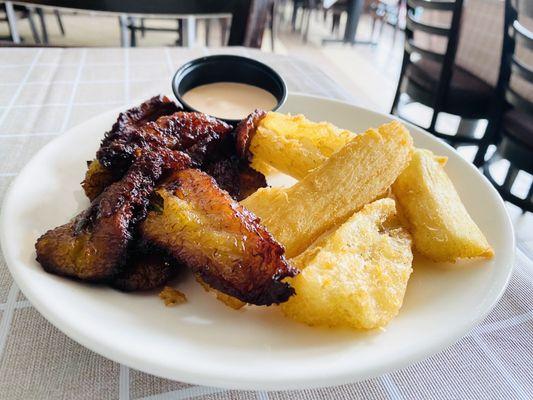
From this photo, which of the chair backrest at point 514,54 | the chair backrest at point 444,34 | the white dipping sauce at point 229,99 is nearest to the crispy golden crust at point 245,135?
the white dipping sauce at point 229,99

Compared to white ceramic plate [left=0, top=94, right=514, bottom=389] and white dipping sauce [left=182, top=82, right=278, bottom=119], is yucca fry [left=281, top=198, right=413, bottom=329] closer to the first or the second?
white ceramic plate [left=0, top=94, right=514, bottom=389]

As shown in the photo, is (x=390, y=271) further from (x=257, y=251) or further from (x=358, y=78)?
(x=358, y=78)

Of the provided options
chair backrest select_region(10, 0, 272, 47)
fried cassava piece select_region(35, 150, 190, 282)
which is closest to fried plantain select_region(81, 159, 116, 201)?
fried cassava piece select_region(35, 150, 190, 282)

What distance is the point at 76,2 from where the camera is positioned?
6.95 feet

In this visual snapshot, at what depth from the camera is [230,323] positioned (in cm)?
57

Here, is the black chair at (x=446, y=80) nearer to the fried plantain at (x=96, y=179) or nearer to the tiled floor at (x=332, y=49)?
the tiled floor at (x=332, y=49)

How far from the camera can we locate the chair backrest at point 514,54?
1.85 metres

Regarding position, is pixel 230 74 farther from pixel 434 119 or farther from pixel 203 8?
pixel 434 119

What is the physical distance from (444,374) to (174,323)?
0.41m

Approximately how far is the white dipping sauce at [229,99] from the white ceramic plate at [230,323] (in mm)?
432


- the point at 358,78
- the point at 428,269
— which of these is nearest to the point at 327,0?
the point at 358,78

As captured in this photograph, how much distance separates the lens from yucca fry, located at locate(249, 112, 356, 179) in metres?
0.79

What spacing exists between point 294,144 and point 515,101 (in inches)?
64.1

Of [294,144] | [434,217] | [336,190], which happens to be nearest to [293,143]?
[294,144]
